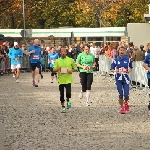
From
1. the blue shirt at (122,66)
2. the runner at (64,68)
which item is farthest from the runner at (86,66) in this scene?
the blue shirt at (122,66)

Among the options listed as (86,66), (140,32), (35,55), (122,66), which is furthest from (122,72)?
(140,32)

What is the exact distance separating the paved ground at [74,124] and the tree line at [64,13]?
5405 cm

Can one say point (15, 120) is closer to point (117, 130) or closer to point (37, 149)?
point (117, 130)

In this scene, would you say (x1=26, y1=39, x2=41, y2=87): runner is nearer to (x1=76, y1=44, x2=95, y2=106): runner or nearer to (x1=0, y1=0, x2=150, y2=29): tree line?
(x1=76, y1=44, x2=95, y2=106): runner

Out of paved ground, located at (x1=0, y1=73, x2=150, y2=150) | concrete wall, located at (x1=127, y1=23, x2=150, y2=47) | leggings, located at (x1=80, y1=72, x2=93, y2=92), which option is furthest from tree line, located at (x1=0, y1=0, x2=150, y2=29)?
leggings, located at (x1=80, y1=72, x2=93, y2=92)

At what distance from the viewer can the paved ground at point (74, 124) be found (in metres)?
12.5

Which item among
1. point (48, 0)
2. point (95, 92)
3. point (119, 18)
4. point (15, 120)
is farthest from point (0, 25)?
point (15, 120)

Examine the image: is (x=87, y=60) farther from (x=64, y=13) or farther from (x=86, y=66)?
(x=64, y=13)

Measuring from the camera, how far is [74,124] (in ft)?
51.1

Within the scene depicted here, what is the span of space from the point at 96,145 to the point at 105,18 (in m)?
65.5

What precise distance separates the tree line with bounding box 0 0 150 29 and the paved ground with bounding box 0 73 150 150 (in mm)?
54046

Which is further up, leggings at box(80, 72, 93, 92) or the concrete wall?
the concrete wall

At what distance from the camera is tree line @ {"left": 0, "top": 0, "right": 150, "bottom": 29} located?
256 feet

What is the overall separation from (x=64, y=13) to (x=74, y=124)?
6716cm
